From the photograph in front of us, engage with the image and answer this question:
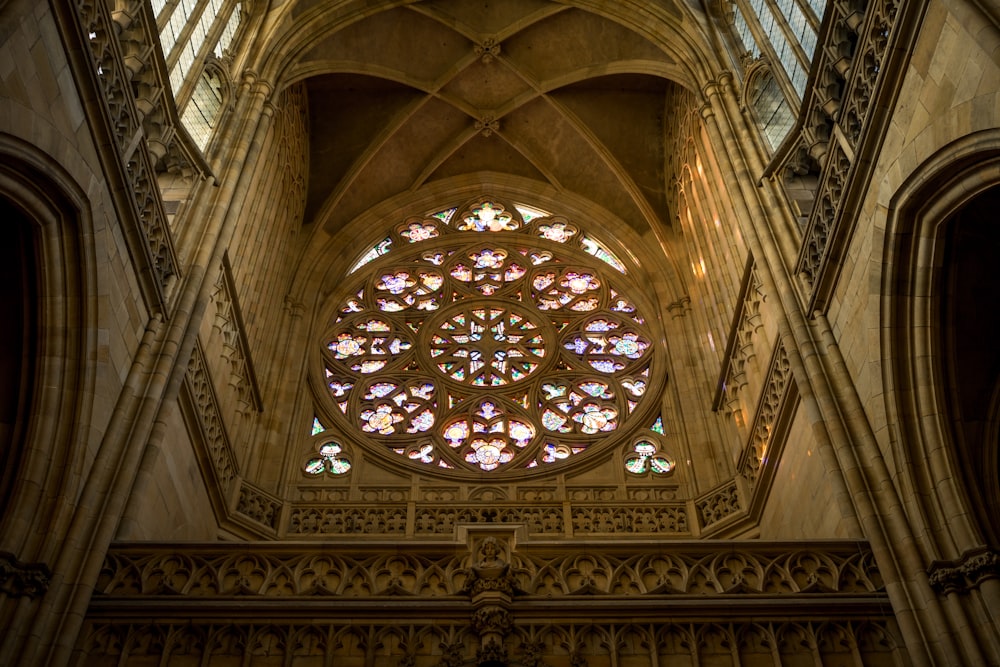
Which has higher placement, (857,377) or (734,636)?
(857,377)

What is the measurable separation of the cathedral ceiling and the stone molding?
8.57m

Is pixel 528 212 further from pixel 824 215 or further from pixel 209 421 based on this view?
pixel 824 215

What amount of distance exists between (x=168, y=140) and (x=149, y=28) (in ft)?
3.26

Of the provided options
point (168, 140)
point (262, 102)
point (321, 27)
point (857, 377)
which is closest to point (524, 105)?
point (321, 27)

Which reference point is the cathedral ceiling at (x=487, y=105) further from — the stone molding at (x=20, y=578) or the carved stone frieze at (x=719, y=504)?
the stone molding at (x=20, y=578)

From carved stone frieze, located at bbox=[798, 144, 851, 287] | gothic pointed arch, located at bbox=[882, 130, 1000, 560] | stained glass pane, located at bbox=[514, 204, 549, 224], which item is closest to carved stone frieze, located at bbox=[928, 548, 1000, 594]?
gothic pointed arch, located at bbox=[882, 130, 1000, 560]

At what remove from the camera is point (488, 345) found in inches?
538

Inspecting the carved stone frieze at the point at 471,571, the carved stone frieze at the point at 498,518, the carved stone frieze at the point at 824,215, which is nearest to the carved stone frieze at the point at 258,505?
the carved stone frieze at the point at 498,518

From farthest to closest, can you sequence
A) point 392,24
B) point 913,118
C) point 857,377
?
1. point 392,24
2. point 857,377
3. point 913,118

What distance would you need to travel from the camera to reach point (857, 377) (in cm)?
742

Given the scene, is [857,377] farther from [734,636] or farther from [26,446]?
[26,446]

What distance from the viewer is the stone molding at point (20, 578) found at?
19.9ft

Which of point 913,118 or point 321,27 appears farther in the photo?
point 321,27

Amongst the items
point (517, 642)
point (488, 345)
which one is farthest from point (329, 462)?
point (517, 642)
